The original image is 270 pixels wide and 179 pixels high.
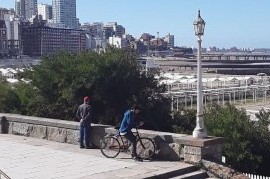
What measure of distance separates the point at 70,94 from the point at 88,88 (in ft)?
2.39

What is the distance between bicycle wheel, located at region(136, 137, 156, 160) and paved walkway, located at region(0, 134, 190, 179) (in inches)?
12.8

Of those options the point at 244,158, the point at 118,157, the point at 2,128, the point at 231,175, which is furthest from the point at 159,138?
the point at 2,128

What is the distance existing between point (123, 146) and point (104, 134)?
1364mm

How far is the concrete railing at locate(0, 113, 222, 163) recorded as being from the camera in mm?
12914

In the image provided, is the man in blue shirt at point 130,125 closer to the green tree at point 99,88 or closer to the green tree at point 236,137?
the green tree at point 236,137

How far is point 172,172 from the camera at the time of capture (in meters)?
12.2

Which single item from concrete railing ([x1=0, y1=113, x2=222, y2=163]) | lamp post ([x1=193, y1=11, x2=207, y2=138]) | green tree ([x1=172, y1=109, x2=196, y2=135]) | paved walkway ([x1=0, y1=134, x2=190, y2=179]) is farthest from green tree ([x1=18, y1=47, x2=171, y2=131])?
lamp post ([x1=193, y1=11, x2=207, y2=138])

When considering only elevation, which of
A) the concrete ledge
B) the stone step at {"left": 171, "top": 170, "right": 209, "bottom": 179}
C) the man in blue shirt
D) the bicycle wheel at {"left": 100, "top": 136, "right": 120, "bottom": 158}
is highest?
the man in blue shirt

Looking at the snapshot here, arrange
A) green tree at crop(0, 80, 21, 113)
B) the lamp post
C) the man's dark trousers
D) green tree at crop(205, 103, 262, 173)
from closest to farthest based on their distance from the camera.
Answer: the lamp post < the man's dark trousers < green tree at crop(205, 103, 262, 173) < green tree at crop(0, 80, 21, 113)

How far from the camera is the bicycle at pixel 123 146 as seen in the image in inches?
534

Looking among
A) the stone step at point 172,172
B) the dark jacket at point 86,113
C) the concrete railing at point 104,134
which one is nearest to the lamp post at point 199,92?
the concrete railing at point 104,134

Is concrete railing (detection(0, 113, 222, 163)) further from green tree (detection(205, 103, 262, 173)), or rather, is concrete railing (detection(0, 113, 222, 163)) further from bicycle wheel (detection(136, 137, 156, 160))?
green tree (detection(205, 103, 262, 173))

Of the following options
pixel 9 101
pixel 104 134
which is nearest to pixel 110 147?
pixel 104 134

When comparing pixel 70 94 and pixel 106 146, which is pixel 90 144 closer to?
pixel 106 146
